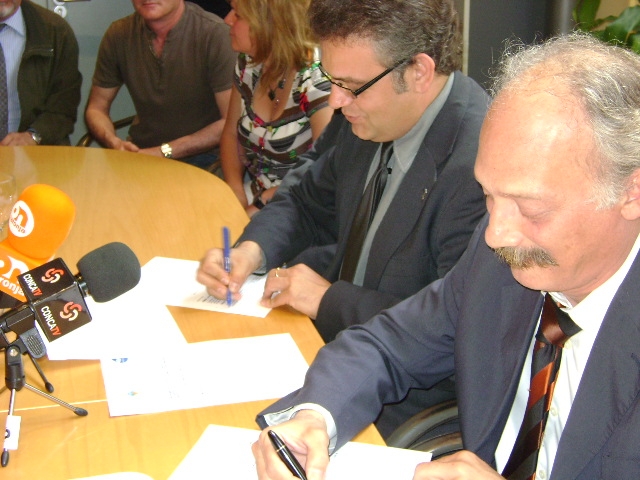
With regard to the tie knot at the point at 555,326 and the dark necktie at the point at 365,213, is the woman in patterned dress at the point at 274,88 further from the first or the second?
the tie knot at the point at 555,326

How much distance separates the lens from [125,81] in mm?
3904

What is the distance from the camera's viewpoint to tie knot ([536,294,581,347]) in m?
1.23

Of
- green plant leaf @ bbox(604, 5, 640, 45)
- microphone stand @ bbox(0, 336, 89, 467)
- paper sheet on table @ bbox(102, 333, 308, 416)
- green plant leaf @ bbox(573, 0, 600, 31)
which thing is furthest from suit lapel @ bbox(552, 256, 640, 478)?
green plant leaf @ bbox(573, 0, 600, 31)

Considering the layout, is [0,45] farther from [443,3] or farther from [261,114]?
[443,3]

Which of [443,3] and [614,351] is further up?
[443,3]

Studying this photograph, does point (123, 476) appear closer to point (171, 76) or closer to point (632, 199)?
point (632, 199)

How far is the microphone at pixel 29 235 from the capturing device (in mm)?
1316

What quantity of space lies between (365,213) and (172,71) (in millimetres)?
2101

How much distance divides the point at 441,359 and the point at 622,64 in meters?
0.68

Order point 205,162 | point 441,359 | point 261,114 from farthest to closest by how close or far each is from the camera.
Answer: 1. point 205,162
2. point 261,114
3. point 441,359

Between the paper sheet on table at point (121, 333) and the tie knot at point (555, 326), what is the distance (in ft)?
2.40

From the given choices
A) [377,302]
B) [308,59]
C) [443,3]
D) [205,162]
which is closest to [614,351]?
[377,302]

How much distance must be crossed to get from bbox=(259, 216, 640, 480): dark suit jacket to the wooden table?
11 cm

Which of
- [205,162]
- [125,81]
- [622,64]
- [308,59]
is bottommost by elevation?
[205,162]
